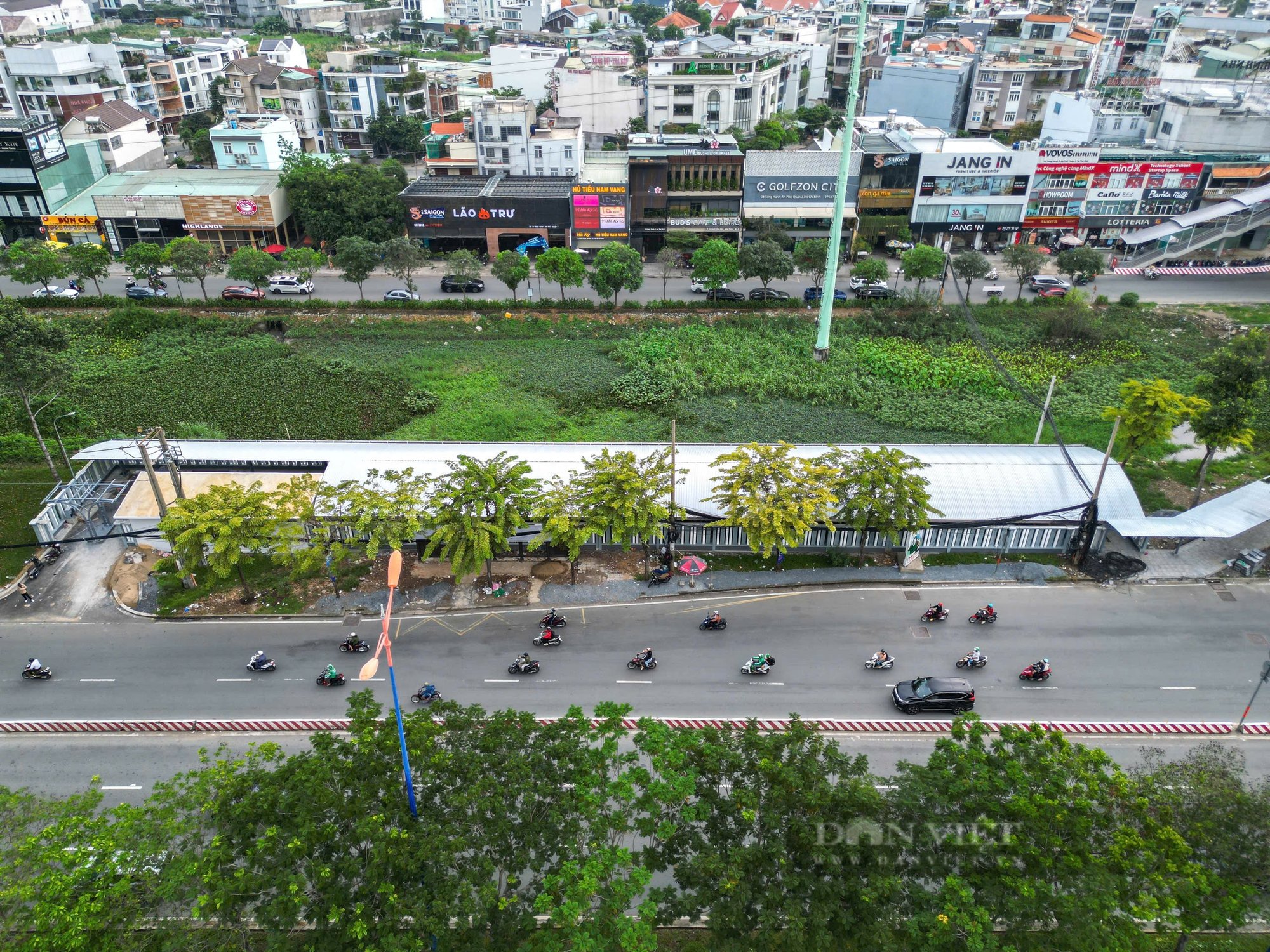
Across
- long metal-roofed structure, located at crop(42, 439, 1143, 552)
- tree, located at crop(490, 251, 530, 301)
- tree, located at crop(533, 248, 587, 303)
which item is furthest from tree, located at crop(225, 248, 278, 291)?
long metal-roofed structure, located at crop(42, 439, 1143, 552)

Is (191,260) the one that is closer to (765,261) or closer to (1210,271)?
(765,261)

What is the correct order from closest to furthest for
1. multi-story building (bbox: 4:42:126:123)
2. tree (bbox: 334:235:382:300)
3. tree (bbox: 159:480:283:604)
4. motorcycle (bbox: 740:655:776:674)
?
motorcycle (bbox: 740:655:776:674)
tree (bbox: 159:480:283:604)
tree (bbox: 334:235:382:300)
multi-story building (bbox: 4:42:126:123)

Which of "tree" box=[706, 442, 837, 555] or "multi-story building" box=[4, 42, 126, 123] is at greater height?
"multi-story building" box=[4, 42, 126, 123]

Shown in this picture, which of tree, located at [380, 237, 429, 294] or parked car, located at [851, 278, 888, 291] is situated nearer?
tree, located at [380, 237, 429, 294]

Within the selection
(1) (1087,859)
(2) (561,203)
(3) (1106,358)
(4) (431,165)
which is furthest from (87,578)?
(3) (1106,358)

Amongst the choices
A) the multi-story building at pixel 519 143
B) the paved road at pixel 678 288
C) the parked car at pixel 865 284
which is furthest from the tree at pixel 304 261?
the parked car at pixel 865 284

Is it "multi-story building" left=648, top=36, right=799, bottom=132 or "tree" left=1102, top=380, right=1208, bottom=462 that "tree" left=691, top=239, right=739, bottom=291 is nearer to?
"tree" left=1102, top=380, right=1208, bottom=462

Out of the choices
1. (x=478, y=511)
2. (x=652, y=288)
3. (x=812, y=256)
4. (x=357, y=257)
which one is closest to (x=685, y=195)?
(x=652, y=288)

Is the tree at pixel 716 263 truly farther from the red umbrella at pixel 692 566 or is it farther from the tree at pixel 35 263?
the tree at pixel 35 263
